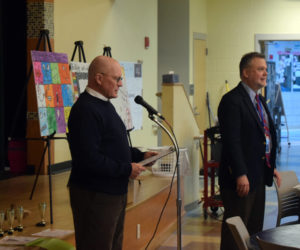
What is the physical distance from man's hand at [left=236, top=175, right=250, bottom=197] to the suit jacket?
1.5 inches

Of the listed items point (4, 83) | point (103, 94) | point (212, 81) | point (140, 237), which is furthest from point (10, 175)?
point (212, 81)

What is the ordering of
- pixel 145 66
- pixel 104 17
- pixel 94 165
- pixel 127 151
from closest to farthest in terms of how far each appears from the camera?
pixel 94 165 < pixel 127 151 < pixel 104 17 < pixel 145 66

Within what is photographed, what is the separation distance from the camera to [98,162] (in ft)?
10.4

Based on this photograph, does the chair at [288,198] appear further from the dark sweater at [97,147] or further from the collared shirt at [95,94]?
the collared shirt at [95,94]

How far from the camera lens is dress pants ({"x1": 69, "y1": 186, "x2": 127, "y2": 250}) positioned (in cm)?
327

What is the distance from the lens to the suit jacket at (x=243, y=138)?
4.25 metres

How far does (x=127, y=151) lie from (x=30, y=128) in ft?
13.3

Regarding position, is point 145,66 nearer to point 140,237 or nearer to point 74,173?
point 140,237

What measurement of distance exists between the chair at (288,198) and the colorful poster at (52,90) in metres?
1.98

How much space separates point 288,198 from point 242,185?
84 cm

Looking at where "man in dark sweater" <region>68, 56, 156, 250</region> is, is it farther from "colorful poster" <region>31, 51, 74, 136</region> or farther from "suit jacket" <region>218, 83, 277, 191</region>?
"colorful poster" <region>31, 51, 74, 136</region>

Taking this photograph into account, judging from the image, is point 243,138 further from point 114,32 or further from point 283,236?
point 114,32

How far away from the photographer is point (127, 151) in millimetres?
3377

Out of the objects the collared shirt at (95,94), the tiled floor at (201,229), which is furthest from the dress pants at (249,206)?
the tiled floor at (201,229)
